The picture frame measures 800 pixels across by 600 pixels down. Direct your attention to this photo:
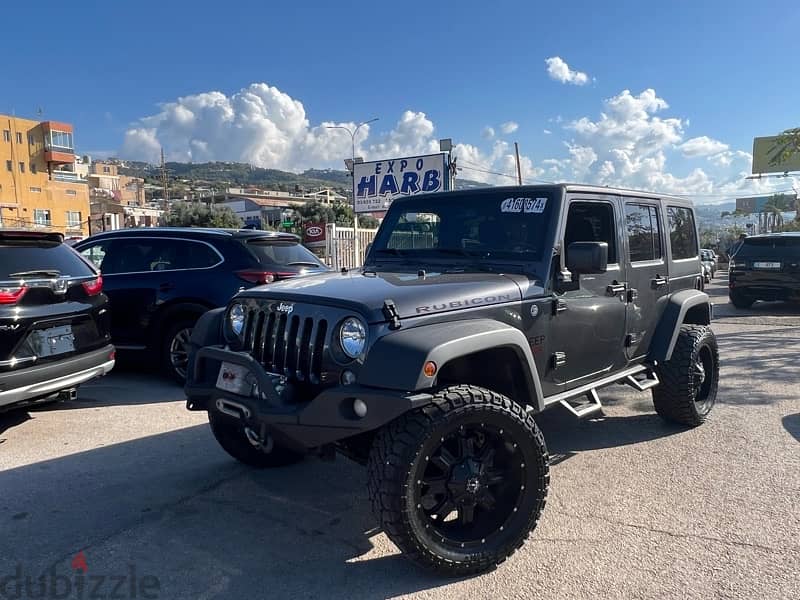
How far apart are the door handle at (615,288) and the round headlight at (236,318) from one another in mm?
2414

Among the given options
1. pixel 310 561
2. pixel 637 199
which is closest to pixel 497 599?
pixel 310 561

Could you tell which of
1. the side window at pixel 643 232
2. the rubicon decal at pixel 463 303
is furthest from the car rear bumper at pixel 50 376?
the side window at pixel 643 232

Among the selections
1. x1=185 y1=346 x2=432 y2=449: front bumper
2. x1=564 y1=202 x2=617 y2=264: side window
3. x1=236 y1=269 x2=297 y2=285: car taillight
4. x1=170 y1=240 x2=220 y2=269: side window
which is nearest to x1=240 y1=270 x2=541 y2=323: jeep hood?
x1=185 y1=346 x2=432 y2=449: front bumper

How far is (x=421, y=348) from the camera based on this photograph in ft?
8.85

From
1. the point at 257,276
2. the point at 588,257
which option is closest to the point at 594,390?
the point at 588,257

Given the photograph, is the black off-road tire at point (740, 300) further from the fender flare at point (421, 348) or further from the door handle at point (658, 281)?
the fender flare at point (421, 348)

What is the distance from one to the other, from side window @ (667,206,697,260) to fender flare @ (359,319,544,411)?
2681mm

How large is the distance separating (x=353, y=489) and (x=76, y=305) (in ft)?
9.37

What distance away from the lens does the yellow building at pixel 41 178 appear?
61.1 m

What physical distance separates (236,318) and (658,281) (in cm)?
321

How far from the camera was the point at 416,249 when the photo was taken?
13.9ft

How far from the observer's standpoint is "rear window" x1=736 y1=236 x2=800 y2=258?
12.0 meters

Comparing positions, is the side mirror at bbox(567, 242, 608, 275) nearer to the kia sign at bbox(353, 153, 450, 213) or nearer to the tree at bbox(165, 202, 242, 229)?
the kia sign at bbox(353, 153, 450, 213)

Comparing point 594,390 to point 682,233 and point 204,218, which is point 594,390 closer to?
point 682,233
